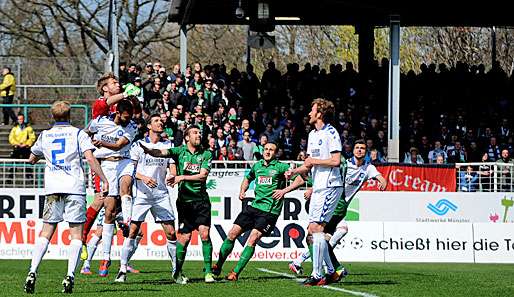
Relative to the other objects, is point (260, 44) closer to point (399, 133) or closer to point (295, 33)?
point (399, 133)

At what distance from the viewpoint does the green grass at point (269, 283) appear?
46.3ft

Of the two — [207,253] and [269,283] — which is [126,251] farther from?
[269,283]

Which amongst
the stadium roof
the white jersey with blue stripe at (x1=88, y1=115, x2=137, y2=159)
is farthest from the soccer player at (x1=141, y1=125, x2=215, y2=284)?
the stadium roof

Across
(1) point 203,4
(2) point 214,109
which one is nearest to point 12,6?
(1) point 203,4

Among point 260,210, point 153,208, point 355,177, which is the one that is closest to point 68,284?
point 153,208

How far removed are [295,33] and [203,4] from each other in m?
30.8

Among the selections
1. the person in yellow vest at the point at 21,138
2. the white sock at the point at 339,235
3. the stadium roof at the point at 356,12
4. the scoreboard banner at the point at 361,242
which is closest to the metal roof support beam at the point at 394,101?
the stadium roof at the point at 356,12

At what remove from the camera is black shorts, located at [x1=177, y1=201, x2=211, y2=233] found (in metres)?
15.7

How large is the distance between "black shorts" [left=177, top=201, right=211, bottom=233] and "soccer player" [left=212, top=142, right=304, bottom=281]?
2.11 ft

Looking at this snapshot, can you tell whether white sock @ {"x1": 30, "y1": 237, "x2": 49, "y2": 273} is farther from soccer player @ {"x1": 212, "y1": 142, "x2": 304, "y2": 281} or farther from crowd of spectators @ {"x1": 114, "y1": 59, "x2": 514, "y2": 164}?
crowd of spectators @ {"x1": 114, "y1": 59, "x2": 514, "y2": 164}

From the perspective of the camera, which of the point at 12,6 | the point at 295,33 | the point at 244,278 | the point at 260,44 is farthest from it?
the point at 295,33

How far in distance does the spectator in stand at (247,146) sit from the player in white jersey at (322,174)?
13.7 metres

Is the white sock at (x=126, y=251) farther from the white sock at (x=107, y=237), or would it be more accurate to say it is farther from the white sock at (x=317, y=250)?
the white sock at (x=317, y=250)

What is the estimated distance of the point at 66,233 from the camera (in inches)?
934
